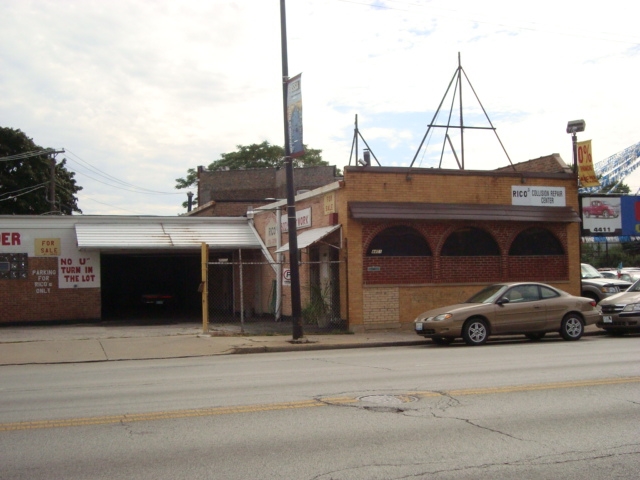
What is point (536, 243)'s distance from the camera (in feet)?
72.1

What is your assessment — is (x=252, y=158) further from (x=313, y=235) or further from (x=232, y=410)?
(x=232, y=410)

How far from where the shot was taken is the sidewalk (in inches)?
616

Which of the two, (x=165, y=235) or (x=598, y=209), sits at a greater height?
(x=598, y=209)

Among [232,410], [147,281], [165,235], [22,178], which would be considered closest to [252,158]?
[22,178]

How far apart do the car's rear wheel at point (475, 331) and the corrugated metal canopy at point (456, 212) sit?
4.43 m

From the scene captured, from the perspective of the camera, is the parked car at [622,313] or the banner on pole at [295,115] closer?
the banner on pole at [295,115]

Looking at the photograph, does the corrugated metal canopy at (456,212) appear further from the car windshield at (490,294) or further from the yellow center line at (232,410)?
the yellow center line at (232,410)

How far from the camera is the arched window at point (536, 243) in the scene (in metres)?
21.7

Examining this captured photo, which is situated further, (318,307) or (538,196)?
(538,196)

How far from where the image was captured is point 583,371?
11.1 m

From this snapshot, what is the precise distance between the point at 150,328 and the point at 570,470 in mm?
17421

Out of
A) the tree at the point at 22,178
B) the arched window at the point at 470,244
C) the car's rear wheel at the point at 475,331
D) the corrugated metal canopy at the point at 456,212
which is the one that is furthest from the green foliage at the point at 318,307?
the tree at the point at 22,178

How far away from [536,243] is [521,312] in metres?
5.82

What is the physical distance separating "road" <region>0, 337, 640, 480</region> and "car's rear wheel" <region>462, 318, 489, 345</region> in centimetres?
340
